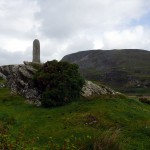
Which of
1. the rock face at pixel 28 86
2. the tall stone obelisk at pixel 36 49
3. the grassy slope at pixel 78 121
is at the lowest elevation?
the grassy slope at pixel 78 121

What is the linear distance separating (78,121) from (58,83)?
10.5 m

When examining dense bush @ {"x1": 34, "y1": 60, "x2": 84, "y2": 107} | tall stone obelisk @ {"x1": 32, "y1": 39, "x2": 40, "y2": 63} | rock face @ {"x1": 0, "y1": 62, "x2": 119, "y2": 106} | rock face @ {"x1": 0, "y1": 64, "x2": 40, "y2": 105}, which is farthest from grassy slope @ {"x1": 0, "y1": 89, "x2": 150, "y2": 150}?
tall stone obelisk @ {"x1": 32, "y1": 39, "x2": 40, "y2": 63}

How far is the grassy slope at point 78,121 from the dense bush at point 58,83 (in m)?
1.65

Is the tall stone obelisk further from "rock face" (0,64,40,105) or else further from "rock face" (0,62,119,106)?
"rock face" (0,64,40,105)

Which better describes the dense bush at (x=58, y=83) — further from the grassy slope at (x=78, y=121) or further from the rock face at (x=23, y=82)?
the grassy slope at (x=78, y=121)

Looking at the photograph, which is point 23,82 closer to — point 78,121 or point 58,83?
point 58,83

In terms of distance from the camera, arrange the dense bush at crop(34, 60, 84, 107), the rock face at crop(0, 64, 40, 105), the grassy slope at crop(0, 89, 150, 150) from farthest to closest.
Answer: the rock face at crop(0, 64, 40, 105) < the dense bush at crop(34, 60, 84, 107) < the grassy slope at crop(0, 89, 150, 150)

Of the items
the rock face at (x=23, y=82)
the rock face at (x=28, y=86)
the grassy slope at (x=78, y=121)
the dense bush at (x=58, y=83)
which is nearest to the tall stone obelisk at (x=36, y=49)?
the rock face at (x=28, y=86)

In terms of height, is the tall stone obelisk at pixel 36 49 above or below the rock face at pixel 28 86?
above

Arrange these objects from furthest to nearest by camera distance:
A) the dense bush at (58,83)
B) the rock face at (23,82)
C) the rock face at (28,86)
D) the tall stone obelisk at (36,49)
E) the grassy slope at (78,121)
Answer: the tall stone obelisk at (36,49)
the rock face at (23,82)
the rock face at (28,86)
the dense bush at (58,83)
the grassy slope at (78,121)

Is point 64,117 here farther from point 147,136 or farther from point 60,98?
point 147,136

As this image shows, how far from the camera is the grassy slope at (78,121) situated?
26766 mm

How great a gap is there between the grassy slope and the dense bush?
1.65 m

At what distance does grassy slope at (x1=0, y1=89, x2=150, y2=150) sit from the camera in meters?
26.8
